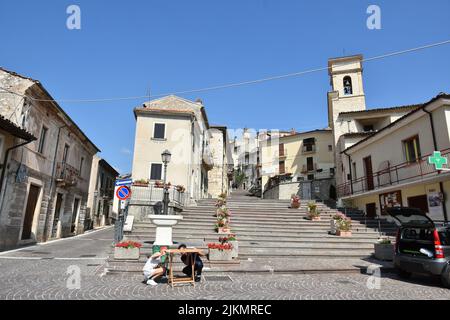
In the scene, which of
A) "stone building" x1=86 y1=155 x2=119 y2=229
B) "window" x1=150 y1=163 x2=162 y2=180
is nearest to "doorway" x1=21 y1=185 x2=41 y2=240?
"window" x1=150 y1=163 x2=162 y2=180

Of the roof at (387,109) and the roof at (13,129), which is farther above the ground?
the roof at (387,109)

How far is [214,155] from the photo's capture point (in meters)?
35.2

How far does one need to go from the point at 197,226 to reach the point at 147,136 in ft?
34.7

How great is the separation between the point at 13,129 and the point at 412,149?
19.9m

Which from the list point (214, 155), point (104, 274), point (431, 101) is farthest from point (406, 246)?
point (214, 155)

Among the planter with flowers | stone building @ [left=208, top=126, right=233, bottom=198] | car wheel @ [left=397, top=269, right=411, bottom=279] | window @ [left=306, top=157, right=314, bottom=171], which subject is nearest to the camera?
car wheel @ [left=397, top=269, right=411, bottom=279]

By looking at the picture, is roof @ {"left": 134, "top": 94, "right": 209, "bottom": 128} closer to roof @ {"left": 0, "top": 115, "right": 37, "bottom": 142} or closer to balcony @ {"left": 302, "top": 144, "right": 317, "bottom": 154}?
roof @ {"left": 0, "top": 115, "right": 37, "bottom": 142}

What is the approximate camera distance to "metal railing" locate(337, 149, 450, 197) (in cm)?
1352

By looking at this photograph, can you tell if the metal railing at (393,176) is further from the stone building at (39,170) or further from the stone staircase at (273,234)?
the stone building at (39,170)

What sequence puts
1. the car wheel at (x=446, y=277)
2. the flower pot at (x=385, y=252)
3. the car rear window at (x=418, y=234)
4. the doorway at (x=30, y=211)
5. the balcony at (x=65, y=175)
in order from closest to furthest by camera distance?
1. the car wheel at (x=446, y=277)
2. the car rear window at (x=418, y=234)
3. the flower pot at (x=385, y=252)
4. the doorway at (x=30, y=211)
5. the balcony at (x=65, y=175)

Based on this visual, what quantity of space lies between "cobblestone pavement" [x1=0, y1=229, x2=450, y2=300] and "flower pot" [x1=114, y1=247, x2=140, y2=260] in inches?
23.7

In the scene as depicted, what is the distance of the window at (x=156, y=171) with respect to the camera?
21250 millimetres

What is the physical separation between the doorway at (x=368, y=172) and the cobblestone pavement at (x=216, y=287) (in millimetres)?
12009

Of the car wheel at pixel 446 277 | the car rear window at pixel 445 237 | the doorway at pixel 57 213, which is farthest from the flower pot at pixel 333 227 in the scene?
the doorway at pixel 57 213
